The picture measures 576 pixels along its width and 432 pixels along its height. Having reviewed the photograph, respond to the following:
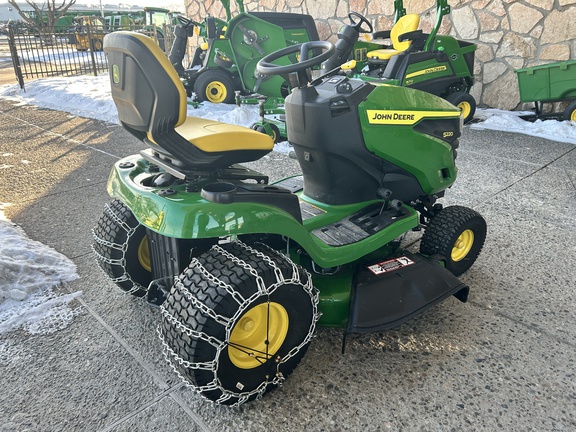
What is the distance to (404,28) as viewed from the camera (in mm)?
6438

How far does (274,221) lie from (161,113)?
556 millimetres

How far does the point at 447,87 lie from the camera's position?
6.58 m

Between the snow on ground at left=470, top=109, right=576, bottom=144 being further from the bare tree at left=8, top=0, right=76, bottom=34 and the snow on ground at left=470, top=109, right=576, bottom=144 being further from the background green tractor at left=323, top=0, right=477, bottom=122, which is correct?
the bare tree at left=8, top=0, right=76, bottom=34

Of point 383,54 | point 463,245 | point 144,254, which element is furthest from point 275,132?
point 144,254

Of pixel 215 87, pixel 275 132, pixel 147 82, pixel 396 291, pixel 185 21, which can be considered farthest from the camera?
pixel 185 21

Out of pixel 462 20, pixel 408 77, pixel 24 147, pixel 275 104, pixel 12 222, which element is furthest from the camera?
pixel 462 20

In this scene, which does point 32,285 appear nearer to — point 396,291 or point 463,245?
point 396,291

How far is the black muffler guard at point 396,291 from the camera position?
6.67ft

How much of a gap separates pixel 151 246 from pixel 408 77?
15.9 ft

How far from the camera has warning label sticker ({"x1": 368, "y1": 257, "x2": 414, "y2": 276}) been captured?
2.23m

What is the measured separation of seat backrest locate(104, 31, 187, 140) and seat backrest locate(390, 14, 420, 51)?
16.8 ft

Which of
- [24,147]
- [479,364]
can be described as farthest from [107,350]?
[24,147]

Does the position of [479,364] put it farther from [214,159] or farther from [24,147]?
[24,147]

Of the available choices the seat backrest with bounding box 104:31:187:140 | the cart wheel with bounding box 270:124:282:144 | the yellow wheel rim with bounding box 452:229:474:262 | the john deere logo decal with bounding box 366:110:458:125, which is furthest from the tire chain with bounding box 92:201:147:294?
the cart wheel with bounding box 270:124:282:144
